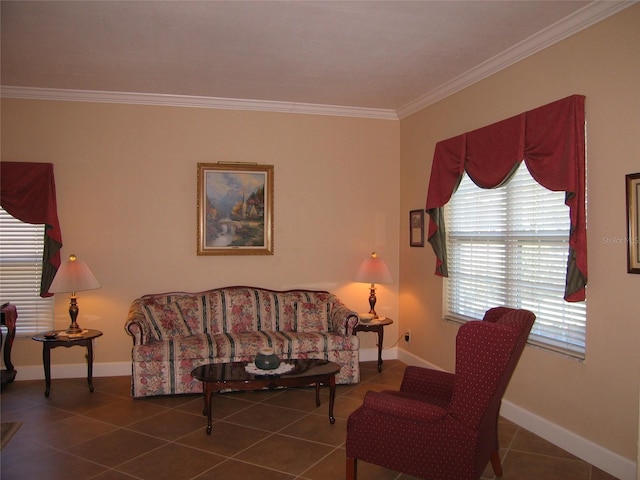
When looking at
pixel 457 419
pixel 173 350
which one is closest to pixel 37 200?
pixel 173 350

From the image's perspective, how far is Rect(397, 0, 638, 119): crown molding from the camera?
323cm

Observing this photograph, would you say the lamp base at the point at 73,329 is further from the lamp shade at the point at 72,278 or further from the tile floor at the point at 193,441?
the tile floor at the point at 193,441

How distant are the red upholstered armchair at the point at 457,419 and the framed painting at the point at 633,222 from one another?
35.4 inches

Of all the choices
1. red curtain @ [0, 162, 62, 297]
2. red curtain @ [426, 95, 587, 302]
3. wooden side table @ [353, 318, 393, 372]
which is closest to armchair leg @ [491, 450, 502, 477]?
red curtain @ [426, 95, 587, 302]

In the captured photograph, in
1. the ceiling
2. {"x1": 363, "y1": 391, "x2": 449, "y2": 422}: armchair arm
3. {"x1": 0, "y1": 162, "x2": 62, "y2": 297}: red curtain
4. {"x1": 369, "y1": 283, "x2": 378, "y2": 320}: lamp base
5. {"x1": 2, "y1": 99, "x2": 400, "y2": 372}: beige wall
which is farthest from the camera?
{"x1": 369, "y1": 283, "x2": 378, "y2": 320}: lamp base

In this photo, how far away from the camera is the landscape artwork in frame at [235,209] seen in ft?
18.3

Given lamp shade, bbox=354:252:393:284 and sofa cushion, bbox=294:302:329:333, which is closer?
sofa cushion, bbox=294:302:329:333

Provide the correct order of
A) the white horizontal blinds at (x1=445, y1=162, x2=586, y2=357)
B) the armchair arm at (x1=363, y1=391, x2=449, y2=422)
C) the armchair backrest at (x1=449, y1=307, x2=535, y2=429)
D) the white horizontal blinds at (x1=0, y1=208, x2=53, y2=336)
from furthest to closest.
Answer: the white horizontal blinds at (x1=0, y1=208, x2=53, y2=336), the white horizontal blinds at (x1=445, y1=162, x2=586, y2=357), the armchair arm at (x1=363, y1=391, x2=449, y2=422), the armchair backrest at (x1=449, y1=307, x2=535, y2=429)

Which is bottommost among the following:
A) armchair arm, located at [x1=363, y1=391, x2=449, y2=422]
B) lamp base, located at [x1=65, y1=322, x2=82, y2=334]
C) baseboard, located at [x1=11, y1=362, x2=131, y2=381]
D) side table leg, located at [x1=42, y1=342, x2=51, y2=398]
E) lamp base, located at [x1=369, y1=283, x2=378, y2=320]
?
baseboard, located at [x1=11, y1=362, x2=131, y2=381]

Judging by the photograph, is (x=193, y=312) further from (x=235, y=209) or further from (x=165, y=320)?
(x=235, y=209)

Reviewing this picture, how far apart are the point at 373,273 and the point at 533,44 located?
2.75 m

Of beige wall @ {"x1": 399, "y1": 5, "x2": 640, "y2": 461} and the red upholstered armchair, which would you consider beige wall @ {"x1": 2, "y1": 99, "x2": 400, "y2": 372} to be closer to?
beige wall @ {"x1": 399, "y1": 5, "x2": 640, "y2": 461}

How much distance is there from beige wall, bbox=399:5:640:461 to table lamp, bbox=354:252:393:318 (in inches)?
72.4

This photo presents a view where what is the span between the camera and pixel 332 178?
5.95 m
